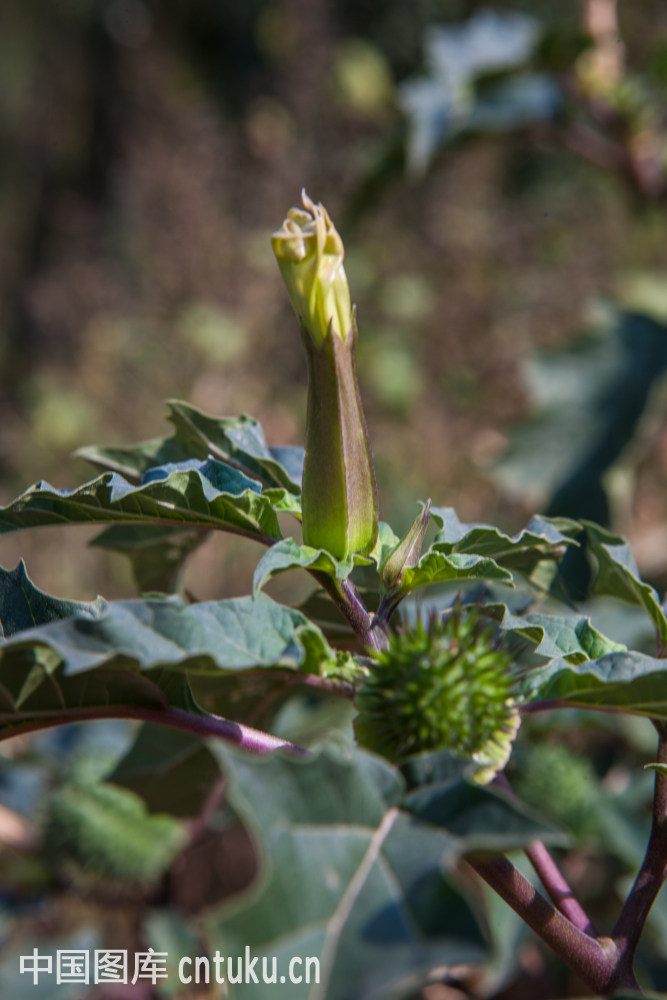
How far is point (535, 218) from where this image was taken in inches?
157

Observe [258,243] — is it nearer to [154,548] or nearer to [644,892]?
[154,548]

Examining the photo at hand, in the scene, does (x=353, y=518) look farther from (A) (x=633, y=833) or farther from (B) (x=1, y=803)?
(B) (x=1, y=803)

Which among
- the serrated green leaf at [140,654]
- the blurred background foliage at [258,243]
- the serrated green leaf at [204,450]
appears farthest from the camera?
the blurred background foliage at [258,243]

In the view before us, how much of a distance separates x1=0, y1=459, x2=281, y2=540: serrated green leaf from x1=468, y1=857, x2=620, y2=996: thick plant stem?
0.78 feet

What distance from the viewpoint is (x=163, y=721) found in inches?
21.3

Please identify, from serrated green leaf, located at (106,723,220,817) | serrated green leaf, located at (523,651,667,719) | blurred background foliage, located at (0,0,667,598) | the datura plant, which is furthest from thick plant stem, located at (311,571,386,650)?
blurred background foliage, located at (0,0,667,598)

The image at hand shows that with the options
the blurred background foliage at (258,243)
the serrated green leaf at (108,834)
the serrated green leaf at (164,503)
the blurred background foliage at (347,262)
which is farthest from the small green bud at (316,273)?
the blurred background foliage at (258,243)

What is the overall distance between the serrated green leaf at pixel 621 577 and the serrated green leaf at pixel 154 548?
31cm

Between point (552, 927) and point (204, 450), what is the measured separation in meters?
0.42

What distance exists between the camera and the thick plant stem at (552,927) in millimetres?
455

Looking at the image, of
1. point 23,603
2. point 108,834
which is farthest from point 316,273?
point 108,834

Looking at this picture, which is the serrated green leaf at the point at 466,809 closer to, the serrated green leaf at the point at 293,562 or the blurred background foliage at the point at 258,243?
the serrated green leaf at the point at 293,562

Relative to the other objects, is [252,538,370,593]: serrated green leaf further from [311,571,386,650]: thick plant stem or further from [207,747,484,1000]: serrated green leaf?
[207,747,484,1000]: serrated green leaf

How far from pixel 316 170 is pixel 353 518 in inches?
151
